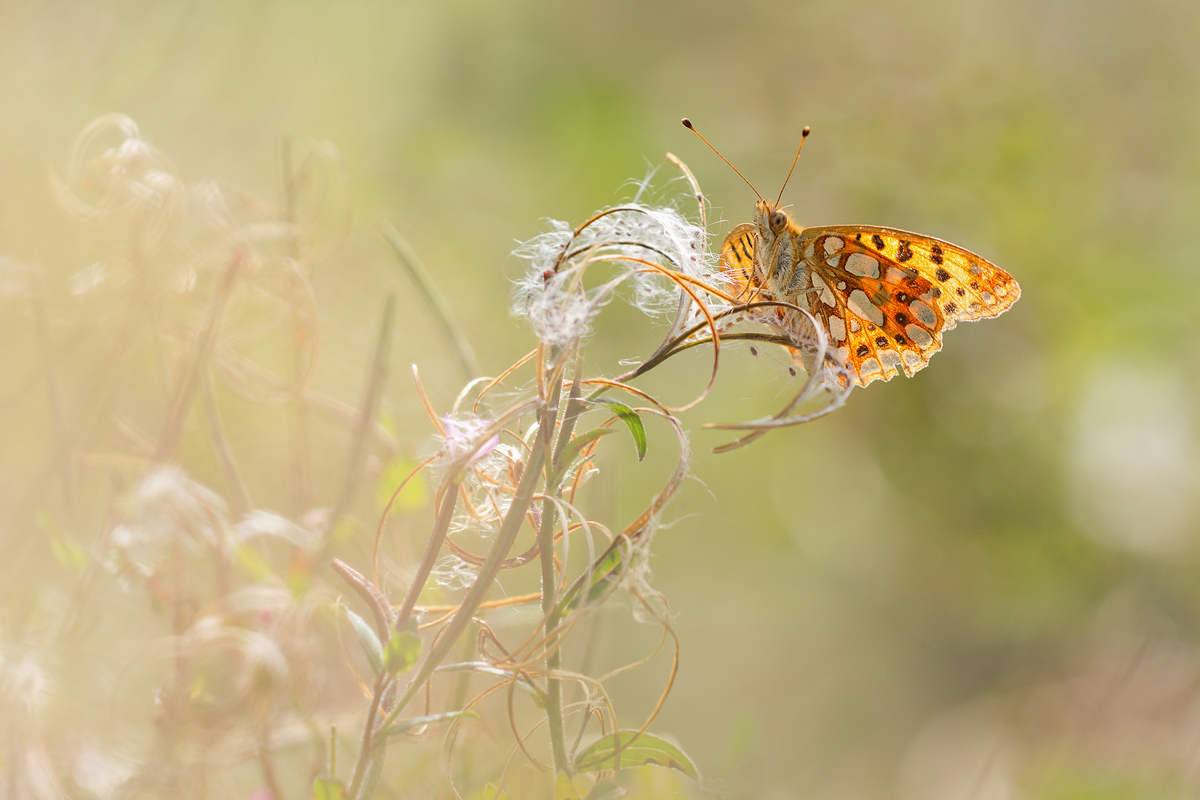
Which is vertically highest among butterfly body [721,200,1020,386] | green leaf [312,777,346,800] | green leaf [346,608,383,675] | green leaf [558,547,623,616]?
butterfly body [721,200,1020,386]

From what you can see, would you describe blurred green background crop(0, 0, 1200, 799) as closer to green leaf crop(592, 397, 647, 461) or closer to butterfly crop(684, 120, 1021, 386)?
butterfly crop(684, 120, 1021, 386)

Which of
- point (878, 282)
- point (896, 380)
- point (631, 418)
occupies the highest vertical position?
point (896, 380)

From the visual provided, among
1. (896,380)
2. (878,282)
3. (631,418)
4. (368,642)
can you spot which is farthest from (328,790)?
(896,380)

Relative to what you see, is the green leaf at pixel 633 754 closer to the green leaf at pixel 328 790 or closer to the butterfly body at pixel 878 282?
the green leaf at pixel 328 790

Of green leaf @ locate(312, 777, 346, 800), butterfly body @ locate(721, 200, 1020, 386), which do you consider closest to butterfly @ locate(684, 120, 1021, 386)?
butterfly body @ locate(721, 200, 1020, 386)

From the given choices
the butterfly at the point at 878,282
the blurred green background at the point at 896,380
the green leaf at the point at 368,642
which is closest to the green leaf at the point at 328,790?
the green leaf at the point at 368,642

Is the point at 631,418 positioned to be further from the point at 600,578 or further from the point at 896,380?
the point at 896,380

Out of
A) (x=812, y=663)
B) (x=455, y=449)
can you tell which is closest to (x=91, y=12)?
(x=455, y=449)

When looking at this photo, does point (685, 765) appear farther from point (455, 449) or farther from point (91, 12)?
point (91, 12)
